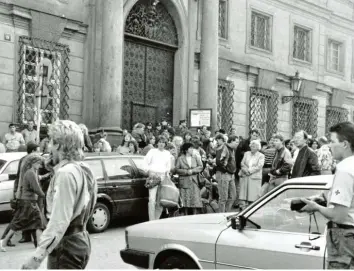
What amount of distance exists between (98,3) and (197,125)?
16.4ft

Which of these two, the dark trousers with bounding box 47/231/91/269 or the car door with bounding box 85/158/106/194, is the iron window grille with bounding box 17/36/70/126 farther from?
the dark trousers with bounding box 47/231/91/269

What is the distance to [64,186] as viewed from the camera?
13.9 feet

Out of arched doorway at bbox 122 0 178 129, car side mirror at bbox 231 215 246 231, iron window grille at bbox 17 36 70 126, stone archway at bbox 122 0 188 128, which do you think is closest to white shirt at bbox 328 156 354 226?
car side mirror at bbox 231 215 246 231

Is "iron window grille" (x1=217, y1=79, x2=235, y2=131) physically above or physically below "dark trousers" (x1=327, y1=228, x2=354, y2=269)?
above

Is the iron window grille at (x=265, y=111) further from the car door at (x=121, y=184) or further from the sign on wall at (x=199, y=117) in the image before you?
the car door at (x=121, y=184)

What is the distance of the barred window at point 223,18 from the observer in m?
23.3

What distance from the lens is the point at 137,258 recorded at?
646 centimetres

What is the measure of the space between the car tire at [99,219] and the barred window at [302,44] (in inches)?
716

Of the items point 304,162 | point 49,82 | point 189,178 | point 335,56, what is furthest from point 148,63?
point 335,56

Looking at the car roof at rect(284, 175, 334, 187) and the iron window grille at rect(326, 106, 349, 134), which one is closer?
the car roof at rect(284, 175, 334, 187)

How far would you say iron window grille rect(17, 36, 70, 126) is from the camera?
16.2m

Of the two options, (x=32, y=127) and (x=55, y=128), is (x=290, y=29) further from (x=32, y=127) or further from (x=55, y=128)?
(x=55, y=128)

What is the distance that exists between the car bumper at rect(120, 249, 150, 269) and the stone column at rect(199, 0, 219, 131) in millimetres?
14579

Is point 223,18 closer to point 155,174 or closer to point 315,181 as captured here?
point 155,174
